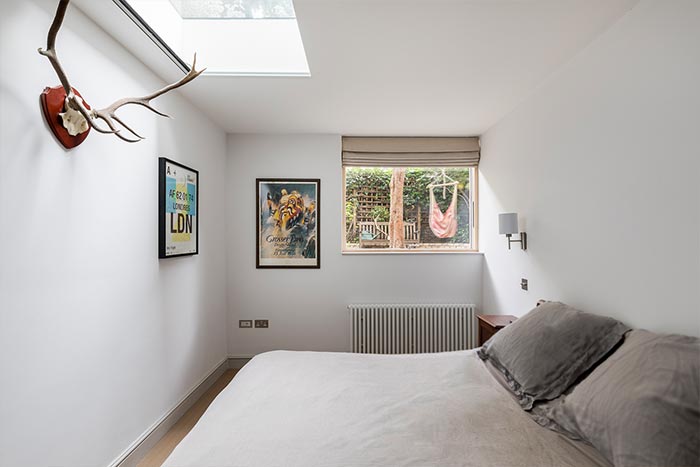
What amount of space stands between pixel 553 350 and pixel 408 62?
190 cm

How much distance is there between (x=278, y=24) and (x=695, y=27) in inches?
90.9

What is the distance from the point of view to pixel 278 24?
2.49 metres

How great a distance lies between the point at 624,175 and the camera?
6.03 feet

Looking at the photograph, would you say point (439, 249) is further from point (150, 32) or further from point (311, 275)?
point (150, 32)

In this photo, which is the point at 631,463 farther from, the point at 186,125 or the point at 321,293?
the point at 186,125

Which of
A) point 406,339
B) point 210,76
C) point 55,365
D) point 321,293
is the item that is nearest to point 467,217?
point 406,339

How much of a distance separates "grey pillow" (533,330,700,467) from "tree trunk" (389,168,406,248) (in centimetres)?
261

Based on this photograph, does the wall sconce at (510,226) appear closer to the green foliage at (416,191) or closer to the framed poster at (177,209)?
the green foliage at (416,191)

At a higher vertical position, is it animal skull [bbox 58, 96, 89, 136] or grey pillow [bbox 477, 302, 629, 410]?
animal skull [bbox 58, 96, 89, 136]

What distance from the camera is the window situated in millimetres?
4059

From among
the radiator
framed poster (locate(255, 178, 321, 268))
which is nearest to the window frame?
framed poster (locate(255, 178, 321, 268))

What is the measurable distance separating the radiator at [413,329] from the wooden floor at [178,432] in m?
1.47

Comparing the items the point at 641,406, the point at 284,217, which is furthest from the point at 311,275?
the point at 641,406

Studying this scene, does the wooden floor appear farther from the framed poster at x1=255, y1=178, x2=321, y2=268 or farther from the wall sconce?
the wall sconce
